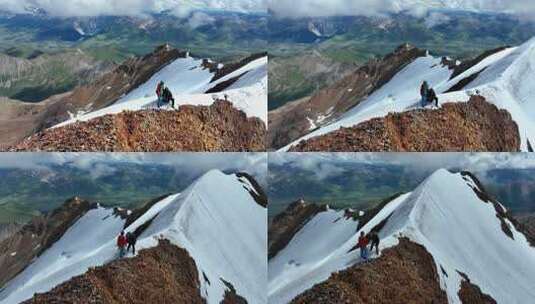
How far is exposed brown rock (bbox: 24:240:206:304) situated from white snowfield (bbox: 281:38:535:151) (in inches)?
89.4

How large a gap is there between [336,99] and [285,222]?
1.97 meters

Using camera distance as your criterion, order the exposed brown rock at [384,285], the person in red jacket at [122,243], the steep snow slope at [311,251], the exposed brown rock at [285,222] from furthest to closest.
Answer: the exposed brown rock at [285,222]
the steep snow slope at [311,251]
the person in red jacket at [122,243]
the exposed brown rock at [384,285]

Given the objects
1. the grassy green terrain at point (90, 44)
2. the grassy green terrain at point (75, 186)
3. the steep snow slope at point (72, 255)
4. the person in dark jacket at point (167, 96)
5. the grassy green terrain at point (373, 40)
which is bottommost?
the steep snow slope at point (72, 255)

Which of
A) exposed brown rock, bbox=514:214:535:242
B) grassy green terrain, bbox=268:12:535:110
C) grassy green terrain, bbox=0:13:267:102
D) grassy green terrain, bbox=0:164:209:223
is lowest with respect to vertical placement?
grassy green terrain, bbox=0:164:209:223

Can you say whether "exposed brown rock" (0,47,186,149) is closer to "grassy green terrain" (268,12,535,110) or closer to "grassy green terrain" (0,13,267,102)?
"grassy green terrain" (0,13,267,102)

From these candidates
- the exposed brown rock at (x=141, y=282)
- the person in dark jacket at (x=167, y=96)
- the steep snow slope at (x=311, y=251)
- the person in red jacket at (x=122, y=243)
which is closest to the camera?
the exposed brown rock at (x=141, y=282)

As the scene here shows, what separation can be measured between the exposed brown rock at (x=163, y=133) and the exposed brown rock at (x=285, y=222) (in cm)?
100

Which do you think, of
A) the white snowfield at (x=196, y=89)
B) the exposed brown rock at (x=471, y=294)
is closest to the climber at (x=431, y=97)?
the white snowfield at (x=196, y=89)

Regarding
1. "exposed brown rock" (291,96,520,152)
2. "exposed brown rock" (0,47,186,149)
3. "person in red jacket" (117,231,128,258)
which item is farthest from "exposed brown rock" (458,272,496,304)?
"exposed brown rock" (0,47,186,149)

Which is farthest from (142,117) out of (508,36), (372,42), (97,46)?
(508,36)

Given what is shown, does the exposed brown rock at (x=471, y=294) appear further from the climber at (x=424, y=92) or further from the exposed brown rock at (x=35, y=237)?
the exposed brown rock at (x=35, y=237)

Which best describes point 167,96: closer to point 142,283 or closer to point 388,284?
point 142,283

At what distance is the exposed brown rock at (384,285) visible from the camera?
9.77 metres

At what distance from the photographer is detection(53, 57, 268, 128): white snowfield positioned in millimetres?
10430
